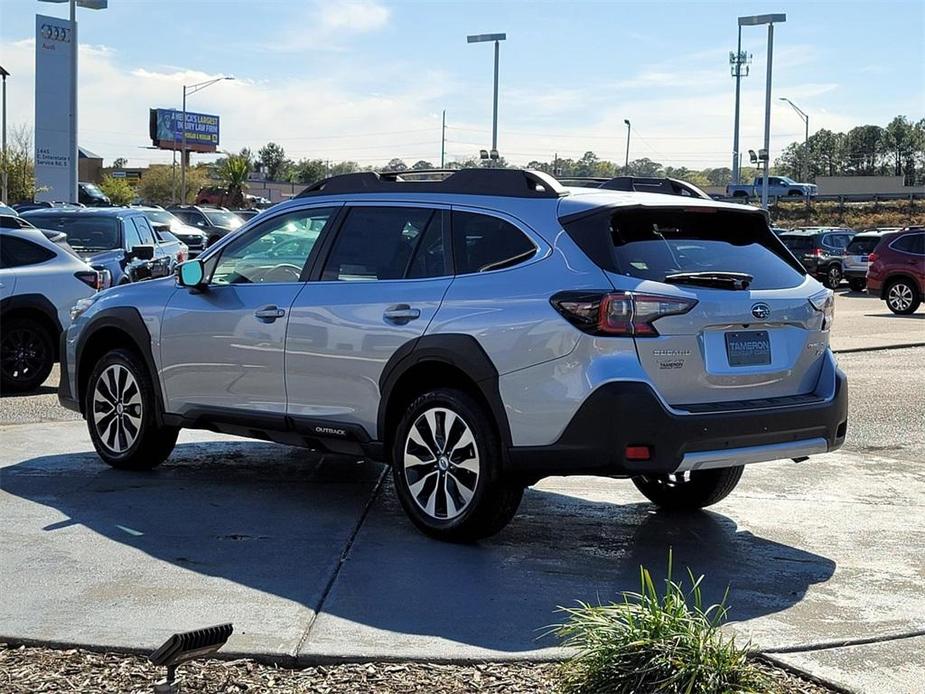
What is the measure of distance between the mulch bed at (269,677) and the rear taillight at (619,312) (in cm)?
172

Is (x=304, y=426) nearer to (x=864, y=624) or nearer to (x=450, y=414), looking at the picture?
(x=450, y=414)

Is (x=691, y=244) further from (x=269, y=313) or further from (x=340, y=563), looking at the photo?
(x=269, y=313)

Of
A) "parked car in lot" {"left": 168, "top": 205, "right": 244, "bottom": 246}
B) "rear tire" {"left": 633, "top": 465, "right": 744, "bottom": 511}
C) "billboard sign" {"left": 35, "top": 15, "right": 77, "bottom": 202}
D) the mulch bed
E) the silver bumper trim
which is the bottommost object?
the mulch bed

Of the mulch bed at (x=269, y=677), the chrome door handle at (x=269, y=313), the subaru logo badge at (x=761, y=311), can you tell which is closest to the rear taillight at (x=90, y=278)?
the chrome door handle at (x=269, y=313)

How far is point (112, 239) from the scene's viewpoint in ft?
55.9

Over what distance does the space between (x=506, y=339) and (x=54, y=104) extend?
3597 cm

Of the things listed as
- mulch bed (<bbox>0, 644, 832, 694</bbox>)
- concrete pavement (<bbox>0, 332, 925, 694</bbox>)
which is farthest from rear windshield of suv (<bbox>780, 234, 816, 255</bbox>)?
mulch bed (<bbox>0, 644, 832, 694</bbox>)

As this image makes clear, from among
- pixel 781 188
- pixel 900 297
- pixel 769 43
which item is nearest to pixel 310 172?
pixel 781 188

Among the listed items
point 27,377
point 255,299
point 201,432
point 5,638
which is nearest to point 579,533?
point 255,299

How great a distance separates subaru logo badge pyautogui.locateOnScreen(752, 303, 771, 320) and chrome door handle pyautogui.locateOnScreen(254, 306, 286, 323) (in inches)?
103

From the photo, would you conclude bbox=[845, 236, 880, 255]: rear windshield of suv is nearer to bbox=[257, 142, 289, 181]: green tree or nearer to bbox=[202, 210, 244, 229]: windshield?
bbox=[202, 210, 244, 229]: windshield

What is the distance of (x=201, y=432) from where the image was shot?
384 inches

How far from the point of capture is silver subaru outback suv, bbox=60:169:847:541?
18.8 feet

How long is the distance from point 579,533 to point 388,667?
2328 mm
